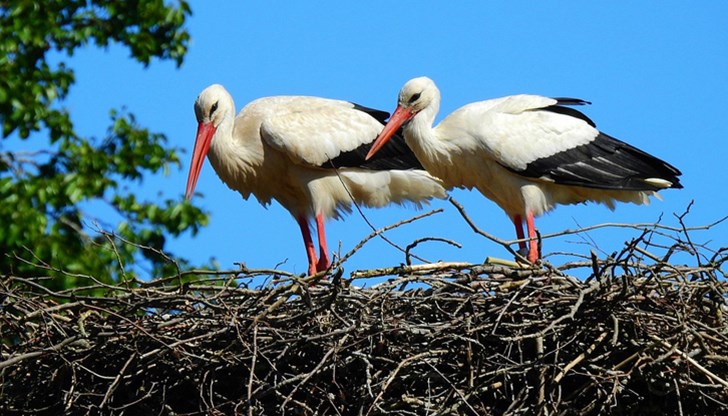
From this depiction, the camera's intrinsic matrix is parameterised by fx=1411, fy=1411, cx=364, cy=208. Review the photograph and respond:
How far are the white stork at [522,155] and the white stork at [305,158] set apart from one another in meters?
0.59

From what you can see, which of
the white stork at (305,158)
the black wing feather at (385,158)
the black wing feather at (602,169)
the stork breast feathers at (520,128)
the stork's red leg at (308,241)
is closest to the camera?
the stork breast feathers at (520,128)


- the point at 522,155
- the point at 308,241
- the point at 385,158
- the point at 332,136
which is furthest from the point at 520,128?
the point at 308,241

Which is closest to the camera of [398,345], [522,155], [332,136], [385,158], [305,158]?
[398,345]

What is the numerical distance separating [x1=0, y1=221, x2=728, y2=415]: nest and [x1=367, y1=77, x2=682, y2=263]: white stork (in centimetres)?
182

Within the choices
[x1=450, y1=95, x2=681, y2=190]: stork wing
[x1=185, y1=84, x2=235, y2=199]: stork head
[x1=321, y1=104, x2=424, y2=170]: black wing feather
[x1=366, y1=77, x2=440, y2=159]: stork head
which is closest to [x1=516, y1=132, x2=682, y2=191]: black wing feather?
[x1=450, y1=95, x2=681, y2=190]: stork wing

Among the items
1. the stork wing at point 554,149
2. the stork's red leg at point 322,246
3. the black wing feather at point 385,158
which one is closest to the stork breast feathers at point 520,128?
the stork wing at point 554,149

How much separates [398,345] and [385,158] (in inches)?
121

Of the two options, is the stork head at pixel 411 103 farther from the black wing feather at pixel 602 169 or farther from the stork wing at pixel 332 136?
the black wing feather at pixel 602 169

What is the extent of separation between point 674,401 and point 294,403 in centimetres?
151

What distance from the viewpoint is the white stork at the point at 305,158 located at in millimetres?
8375

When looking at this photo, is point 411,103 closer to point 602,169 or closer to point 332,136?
point 332,136

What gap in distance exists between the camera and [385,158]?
859 centimetres

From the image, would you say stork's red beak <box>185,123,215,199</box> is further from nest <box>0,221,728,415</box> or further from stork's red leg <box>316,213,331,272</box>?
nest <box>0,221,728,415</box>

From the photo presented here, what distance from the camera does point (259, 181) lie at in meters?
8.57
